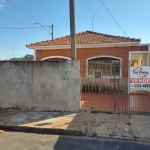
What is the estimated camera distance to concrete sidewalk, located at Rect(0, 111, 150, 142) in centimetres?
495

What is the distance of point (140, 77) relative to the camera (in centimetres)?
663

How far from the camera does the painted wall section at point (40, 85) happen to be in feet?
22.4

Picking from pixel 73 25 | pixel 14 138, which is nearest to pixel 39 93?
pixel 14 138

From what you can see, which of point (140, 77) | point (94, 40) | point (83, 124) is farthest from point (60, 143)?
point (94, 40)

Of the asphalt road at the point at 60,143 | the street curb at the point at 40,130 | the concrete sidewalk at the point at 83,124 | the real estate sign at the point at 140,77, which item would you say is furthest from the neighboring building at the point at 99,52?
the asphalt road at the point at 60,143

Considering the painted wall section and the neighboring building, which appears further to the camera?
the neighboring building

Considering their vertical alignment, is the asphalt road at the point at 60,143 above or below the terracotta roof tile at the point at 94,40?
below

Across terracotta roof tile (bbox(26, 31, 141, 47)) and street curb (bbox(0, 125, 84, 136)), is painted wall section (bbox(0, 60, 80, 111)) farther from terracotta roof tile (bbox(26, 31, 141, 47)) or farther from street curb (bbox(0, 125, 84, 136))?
terracotta roof tile (bbox(26, 31, 141, 47))

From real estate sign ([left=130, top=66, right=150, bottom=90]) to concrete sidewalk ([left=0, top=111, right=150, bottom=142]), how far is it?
3.93 ft

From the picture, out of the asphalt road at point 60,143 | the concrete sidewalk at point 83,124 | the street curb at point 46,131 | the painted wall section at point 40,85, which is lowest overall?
the asphalt road at point 60,143

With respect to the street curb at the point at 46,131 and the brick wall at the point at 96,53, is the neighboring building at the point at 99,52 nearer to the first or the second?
the brick wall at the point at 96,53

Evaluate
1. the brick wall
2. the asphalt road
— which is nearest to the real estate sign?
the asphalt road

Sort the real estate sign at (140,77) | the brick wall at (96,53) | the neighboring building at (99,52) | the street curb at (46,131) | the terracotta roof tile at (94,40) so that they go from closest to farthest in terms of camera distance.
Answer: the street curb at (46,131) < the real estate sign at (140,77) < the neighboring building at (99,52) < the brick wall at (96,53) < the terracotta roof tile at (94,40)

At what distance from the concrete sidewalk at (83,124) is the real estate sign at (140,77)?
120 centimetres
